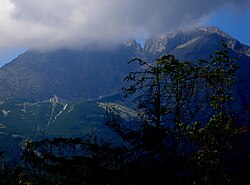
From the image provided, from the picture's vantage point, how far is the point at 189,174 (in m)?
13.7

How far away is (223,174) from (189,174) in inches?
48.3

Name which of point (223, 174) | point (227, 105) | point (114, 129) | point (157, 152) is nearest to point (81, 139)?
point (114, 129)

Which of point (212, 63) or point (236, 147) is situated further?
point (212, 63)

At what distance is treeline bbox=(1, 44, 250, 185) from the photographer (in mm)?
13211

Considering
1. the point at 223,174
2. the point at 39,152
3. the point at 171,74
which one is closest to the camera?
the point at 223,174

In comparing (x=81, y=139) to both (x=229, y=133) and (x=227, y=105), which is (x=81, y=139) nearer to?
(x=229, y=133)

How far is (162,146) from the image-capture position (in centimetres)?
1430

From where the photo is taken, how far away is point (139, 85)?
16.4 meters

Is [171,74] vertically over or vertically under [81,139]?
over

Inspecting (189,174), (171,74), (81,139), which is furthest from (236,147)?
(81,139)

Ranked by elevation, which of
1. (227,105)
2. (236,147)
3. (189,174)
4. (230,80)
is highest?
(230,80)

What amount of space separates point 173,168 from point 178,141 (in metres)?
1.30

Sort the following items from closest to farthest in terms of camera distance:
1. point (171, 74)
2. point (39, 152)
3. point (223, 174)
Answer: point (223, 174)
point (39, 152)
point (171, 74)

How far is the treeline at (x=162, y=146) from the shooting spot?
1321cm
